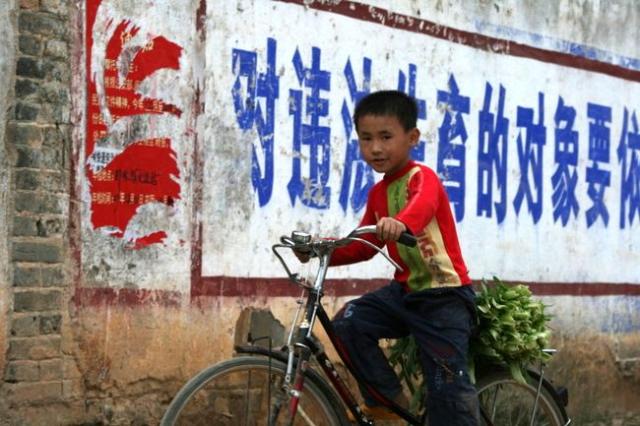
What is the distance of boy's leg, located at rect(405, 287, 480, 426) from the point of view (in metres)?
4.52

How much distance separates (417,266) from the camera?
4.57 metres

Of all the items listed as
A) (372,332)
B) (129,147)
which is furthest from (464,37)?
(372,332)

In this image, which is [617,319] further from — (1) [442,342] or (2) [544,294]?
(1) [442,342]

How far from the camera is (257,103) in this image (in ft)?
19.8

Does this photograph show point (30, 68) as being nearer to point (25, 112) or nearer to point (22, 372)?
point (25, 112)

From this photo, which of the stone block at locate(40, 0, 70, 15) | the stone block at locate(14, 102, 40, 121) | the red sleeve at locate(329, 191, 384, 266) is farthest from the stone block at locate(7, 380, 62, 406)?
the stone block at locate(40, 0, 70, 15)

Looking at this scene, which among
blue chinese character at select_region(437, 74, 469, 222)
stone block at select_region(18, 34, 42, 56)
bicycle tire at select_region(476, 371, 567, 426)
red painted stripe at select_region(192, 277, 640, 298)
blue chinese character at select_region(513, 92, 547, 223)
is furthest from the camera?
blue chinese character at select_region(513, 92, 547, 223)

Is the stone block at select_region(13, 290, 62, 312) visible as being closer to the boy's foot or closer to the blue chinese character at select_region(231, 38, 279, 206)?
the blue chinese character at select_region(231, 38, 279, 206)

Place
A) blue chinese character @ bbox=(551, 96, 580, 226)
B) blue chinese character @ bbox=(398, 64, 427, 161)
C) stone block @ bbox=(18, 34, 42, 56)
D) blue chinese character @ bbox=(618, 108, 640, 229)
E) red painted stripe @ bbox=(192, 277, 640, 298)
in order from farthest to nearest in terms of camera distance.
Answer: blue chinese character @ bbox=(618, 108, 640, 229) → blue chinese character @ bbox=(551, 96, 580, 226) → blue chinese character @ bbox=(398, 64, 427, 161) → red painted stripe @ bbox=(192, 277, 640, 298) → stone block @ bbox=(18, 34, 42, 56)

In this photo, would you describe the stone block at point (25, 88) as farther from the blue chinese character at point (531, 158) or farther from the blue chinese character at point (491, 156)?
the blue chinese character at point (531, 158)

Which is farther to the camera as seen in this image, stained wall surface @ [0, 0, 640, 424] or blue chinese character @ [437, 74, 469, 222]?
blue chinese character @ [437, 74, 469, 222]

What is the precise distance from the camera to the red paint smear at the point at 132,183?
5.33 m

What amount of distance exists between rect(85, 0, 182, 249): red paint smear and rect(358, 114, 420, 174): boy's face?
136cm

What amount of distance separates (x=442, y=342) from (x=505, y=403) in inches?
23.6
